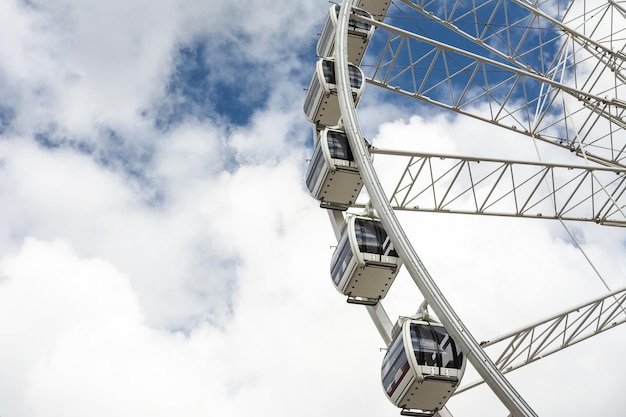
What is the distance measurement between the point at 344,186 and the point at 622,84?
10.4 m

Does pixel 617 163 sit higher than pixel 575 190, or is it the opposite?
pixel 617 163

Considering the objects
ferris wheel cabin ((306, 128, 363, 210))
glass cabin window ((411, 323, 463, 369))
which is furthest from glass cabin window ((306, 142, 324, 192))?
glass cabin window ((411, 323, 463, 369))

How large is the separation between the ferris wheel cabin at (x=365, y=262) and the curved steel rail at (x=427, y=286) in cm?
162

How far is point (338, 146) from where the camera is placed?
700 inches

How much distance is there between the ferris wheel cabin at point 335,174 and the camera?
Result: 17.6 m

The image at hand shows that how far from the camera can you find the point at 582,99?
2345cm

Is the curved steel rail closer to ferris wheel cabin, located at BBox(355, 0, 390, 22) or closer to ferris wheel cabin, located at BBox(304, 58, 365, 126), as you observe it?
ferris wheel cabin, located at BBox(304, 58, 365, 126)

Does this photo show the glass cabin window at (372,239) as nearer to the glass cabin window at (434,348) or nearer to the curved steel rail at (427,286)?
the curved steel rail at (427,286)

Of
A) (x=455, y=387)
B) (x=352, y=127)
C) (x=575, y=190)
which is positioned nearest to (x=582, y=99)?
(x=575, y=190)

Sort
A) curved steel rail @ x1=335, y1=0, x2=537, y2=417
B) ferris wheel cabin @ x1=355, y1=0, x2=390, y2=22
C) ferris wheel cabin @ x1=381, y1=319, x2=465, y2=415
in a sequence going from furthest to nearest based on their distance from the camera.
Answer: ferris wheel cabin @ x1=355, y1=0, x2=390, y2=22, ferris wheel cabin @ x1=381, y1=319, x2=465, y2=415, curved steel rail @ x1=335, y1=0, x2=537, y2=417

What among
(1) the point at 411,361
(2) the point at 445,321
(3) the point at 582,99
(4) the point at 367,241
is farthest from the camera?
(3) the point at 582,99

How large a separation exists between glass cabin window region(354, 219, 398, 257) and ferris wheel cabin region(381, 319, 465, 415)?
201 centimetres

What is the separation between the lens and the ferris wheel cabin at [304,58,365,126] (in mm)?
19250

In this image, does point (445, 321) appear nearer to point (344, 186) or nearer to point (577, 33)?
point (344, 186)
